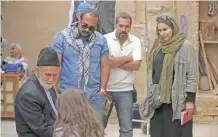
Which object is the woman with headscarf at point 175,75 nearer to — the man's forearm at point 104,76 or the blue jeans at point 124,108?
the blue jeans at point 124,108

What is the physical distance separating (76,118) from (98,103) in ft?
7.60

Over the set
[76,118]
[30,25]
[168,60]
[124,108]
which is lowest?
[124,108]

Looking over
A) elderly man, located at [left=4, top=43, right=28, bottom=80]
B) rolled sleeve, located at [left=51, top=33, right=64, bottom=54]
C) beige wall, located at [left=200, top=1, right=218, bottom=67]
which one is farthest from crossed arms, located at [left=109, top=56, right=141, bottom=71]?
beige wall, located at [left=200, top=1, right=218, bottom=67]

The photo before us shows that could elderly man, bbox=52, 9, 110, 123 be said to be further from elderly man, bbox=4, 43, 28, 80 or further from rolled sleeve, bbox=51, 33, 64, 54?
elderly man, bbox=4, 43, 28, 80

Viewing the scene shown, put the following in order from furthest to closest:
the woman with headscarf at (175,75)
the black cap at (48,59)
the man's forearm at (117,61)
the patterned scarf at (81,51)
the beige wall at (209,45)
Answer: the beige wall at (209,45), the man's forearm at (117,61), the woman with headscarf at (175,75), the patterned scarf at (81,51), the black cap at (48,59)

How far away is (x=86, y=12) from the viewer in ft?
19.5

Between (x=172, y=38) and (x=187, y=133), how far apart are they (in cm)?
102

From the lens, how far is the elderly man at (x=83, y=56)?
5988mm

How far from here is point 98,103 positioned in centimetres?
614

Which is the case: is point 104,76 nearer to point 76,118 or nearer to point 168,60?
point 168,60

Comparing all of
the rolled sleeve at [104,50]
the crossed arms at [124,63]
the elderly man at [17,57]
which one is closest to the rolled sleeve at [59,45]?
the rolled sleeve at [104,50]

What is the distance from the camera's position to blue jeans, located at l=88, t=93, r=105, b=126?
6.09 m

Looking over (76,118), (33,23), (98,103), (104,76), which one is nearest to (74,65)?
(104,76)

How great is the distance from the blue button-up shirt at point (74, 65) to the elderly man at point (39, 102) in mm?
1435
